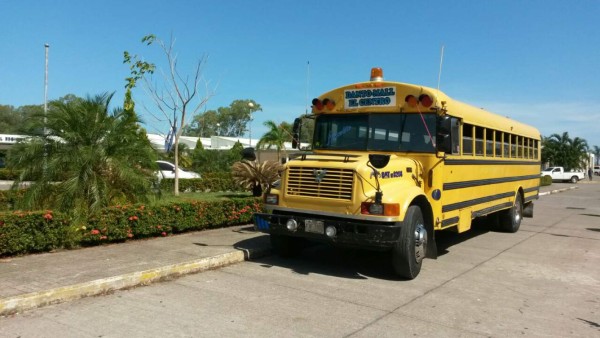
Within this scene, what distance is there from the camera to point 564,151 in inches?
2293

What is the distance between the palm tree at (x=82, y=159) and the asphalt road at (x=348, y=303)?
2.85 metres

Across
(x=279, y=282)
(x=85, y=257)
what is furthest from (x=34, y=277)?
(x=279, y=282)

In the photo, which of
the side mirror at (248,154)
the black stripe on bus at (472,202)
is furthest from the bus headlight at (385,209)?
the side mirror at (248,154)

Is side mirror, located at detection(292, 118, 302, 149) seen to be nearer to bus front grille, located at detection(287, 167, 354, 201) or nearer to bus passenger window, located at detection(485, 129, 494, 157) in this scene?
bus front grille, located at detection(287, 167, 354, 201)

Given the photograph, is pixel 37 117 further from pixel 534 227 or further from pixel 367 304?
pixel 534 227

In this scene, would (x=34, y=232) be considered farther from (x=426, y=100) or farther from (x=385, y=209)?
(x=426, y=100)

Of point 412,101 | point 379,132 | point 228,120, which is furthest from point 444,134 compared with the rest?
point 228,120

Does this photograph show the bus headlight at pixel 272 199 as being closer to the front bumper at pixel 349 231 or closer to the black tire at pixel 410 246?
the front bumper at pixel 349 231

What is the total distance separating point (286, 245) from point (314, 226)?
4.87 ft

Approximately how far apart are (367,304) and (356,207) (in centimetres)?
129

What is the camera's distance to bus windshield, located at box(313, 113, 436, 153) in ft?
23.8

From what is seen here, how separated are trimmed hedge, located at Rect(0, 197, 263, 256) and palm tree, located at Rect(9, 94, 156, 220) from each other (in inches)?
15.7

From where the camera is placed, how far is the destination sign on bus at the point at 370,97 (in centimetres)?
742

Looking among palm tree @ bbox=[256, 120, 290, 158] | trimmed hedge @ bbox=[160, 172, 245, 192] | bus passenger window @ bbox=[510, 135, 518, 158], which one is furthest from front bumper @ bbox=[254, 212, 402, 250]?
palm tree @ bbox=[256, 120, 290, 158]
